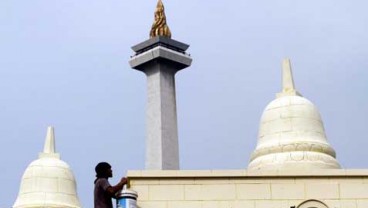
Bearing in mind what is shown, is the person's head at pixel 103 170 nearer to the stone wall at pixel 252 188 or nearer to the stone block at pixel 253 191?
the stone wall at pixel 252 188

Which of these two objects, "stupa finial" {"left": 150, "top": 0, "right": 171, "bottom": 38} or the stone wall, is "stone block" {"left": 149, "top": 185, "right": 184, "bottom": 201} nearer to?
the stone wall

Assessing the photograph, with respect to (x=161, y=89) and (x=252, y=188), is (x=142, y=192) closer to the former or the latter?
(x=252, y=188)

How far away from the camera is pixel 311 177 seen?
17922 mm

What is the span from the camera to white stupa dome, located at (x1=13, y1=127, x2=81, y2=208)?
25312mm

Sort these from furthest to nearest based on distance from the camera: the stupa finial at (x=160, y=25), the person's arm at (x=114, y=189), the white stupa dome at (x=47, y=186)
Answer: the stupa finial at (x=160, y=25)
the white stupa dome at (x=47, y=186)
the person's arm at (x=114, y=189)

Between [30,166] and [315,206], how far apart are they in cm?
1119

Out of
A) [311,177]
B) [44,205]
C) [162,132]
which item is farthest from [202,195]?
[162,132]

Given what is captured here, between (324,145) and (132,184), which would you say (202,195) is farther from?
(324,145)

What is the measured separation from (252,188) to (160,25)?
55667mm

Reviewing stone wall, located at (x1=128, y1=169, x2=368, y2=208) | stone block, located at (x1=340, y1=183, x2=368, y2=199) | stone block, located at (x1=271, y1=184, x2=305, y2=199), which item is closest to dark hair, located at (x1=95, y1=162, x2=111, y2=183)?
stone wall, located at (x1=128, y1=169, x2=368, y2=208)

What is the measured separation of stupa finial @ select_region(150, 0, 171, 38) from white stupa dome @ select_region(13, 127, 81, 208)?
151 ft

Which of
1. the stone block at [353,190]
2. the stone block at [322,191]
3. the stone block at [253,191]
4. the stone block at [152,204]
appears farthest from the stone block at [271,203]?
the stone block at [152,204]

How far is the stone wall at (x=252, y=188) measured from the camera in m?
17.7

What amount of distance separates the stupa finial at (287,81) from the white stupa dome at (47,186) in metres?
7.40
